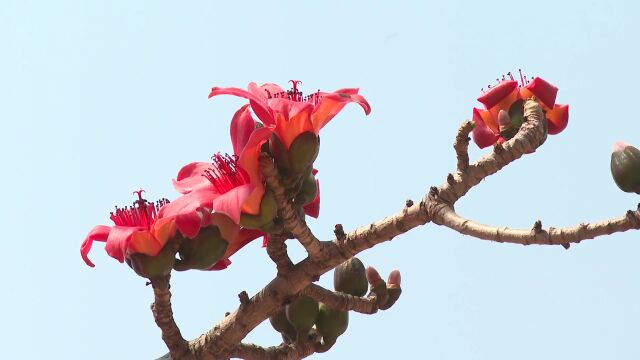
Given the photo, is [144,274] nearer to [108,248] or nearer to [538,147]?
[108,248]

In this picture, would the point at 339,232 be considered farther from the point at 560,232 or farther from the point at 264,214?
the point at 560,232

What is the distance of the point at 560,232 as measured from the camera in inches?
84.9

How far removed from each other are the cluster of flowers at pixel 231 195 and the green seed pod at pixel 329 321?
404mm

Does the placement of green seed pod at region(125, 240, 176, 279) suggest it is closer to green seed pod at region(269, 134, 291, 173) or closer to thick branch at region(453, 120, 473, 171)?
green seed pod at region(269, 134, 291, 173)

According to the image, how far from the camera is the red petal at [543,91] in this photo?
2590 mm

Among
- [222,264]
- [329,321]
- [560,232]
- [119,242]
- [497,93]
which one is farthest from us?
[329,321]

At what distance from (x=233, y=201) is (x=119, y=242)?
274mm

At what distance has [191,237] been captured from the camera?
227 centimetres

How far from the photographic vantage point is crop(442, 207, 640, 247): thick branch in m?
2.15

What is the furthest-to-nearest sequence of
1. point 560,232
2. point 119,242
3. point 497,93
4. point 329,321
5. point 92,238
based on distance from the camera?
point 329,321 < point 497,93 < point 92,238 < point 119,242 < point 560,232

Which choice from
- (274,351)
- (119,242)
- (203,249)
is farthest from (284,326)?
(119,242)

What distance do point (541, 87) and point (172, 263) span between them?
963mm

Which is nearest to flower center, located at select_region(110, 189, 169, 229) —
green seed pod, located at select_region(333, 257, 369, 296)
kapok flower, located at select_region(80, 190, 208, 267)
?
kapok flower, located at select_region(80, 190, 208, 267)

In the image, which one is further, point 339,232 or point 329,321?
point 329,321
